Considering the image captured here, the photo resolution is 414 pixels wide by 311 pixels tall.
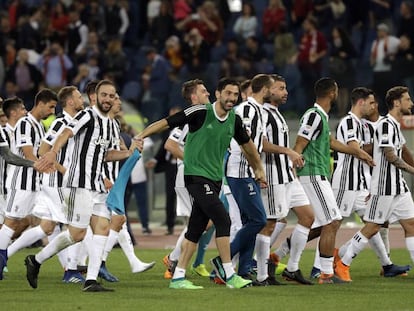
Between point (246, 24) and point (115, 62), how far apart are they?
2.88 meters

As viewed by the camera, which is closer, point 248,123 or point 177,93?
point 248,123

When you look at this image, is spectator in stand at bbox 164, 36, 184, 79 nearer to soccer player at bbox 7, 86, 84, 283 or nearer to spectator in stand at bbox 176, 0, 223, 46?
spectator in stand at bbox 176, 0, 223, 46

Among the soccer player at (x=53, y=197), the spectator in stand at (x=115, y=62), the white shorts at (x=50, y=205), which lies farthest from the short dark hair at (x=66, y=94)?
the spectator in stand at (x=115, y=62)

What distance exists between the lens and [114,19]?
Result: 97.6 feet

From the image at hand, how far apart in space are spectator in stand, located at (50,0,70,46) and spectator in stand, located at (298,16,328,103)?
17.5 feet

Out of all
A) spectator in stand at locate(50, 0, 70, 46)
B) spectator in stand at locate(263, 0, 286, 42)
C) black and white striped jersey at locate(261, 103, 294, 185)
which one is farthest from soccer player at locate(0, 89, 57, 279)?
spectator in stand at locate(50, 0, 70, 46)

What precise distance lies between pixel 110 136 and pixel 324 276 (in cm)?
290

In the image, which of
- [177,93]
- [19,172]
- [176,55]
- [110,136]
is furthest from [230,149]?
[176,55]

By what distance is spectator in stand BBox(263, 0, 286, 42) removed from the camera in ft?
92.2

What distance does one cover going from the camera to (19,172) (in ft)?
54.1

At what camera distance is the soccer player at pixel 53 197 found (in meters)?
14.8

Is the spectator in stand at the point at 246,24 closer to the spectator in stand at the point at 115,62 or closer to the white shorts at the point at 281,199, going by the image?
the spectator in stand at the point at 115,62

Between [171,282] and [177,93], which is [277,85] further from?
[177,93]

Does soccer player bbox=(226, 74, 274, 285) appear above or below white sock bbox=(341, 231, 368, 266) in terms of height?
above
